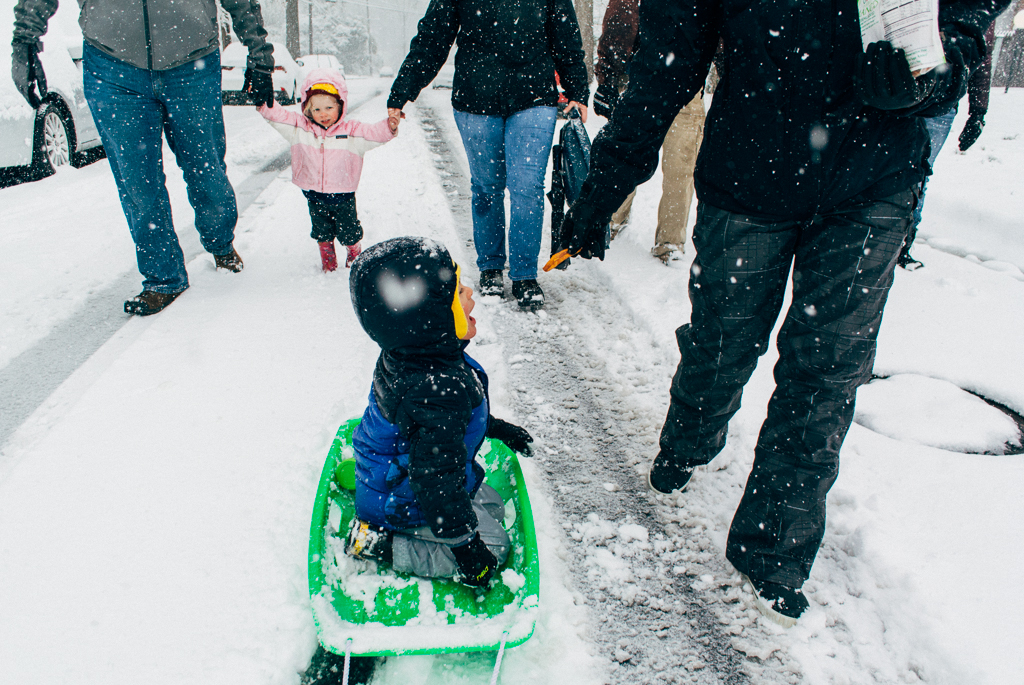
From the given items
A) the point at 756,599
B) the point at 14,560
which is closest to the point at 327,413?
the point at 14,560

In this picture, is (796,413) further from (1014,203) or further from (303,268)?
(1014,203)

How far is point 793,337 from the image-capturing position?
1.58 meters

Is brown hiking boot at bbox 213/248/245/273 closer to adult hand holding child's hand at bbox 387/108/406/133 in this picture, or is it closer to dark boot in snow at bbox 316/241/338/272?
dark boot in snow at bbox 316/241/338/272

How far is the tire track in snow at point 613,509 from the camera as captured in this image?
5.37ft

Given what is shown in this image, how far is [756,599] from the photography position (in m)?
1.74

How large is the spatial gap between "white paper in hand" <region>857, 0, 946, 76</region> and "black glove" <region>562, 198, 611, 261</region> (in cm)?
82

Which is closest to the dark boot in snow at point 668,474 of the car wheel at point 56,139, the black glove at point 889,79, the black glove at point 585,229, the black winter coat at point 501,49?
the black glove at point 585,229

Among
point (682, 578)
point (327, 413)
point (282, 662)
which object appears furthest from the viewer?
point (327, 413)

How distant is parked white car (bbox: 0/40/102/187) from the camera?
5.09 meters

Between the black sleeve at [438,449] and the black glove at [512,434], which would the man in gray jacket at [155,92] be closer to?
the black glove at [512,434]

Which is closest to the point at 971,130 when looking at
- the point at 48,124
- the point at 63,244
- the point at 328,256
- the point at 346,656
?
the point at 328,256

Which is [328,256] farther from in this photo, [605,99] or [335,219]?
[605,99]

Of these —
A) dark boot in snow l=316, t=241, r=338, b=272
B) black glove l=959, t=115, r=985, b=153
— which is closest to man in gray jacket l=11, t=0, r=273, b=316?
dark boot in snow l=316, t=241, r=338, b=272

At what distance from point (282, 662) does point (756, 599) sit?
1.32 metres
